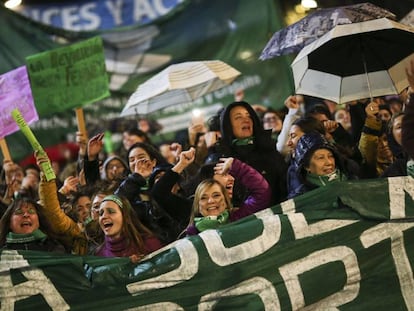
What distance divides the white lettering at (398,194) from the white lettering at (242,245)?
2.30 ft

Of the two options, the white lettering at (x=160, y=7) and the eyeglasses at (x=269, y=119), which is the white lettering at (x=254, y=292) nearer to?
the eyeglasses at (x=269, y=119)

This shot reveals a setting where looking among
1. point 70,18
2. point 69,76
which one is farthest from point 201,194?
point 70,18

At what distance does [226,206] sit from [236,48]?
6.24m

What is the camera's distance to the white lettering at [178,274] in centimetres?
523

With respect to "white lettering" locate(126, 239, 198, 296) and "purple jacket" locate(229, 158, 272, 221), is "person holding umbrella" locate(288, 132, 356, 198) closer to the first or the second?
"purple jacket" locate(229, 158, 272, 221)

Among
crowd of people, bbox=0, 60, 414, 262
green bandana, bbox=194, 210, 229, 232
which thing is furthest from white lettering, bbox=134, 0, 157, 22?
green bandana, bbox=194, 210, 229, 232

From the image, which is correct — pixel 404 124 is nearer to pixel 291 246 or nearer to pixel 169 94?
pixel 291 246

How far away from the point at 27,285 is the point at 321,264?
1.68 meters

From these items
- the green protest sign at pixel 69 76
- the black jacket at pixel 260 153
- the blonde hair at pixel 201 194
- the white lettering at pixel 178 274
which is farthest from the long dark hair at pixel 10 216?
the green protest sign at pixel 69 76

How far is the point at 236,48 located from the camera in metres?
12.0

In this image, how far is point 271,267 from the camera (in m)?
5.40

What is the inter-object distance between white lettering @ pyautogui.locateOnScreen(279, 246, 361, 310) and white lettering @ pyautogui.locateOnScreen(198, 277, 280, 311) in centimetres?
10

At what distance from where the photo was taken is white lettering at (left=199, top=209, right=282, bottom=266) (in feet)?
17.6

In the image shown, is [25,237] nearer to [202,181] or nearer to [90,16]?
[202,181]
